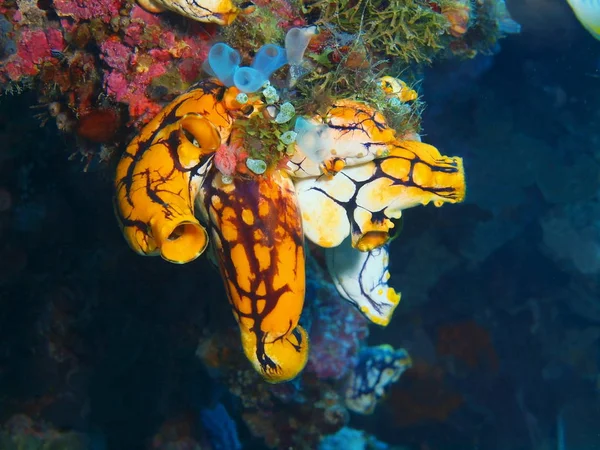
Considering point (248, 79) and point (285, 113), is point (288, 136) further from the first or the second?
point (248, 79)

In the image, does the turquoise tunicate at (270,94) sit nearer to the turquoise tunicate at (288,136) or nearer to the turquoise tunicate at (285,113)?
the turquoise tunicate at (285,113)

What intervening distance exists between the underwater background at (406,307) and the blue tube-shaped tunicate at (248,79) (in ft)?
5.03

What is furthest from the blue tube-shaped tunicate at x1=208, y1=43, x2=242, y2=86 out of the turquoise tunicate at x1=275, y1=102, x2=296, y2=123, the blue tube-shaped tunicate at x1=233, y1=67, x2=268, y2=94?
the turquoise tunicate at x1=275, y1=102, x2=296, y2=123

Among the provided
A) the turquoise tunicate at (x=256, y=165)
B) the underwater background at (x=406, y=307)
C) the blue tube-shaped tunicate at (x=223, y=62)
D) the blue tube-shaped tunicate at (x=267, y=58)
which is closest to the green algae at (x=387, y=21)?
the underwater background at (x=406, y=307)

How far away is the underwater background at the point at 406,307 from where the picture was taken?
4.98 meters

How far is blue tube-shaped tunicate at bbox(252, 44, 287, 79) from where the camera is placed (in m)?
2.04

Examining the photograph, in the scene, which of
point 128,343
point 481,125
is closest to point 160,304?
point 128,343

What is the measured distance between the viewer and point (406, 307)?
22.5 feet

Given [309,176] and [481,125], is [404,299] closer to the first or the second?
[481,125]

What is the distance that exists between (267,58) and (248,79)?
0.55 feet

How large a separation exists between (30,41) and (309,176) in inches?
76.9

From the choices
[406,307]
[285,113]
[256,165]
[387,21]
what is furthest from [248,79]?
[406,307]

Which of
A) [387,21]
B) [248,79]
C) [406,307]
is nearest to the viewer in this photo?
[248,79]

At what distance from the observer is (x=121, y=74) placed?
2.37m
